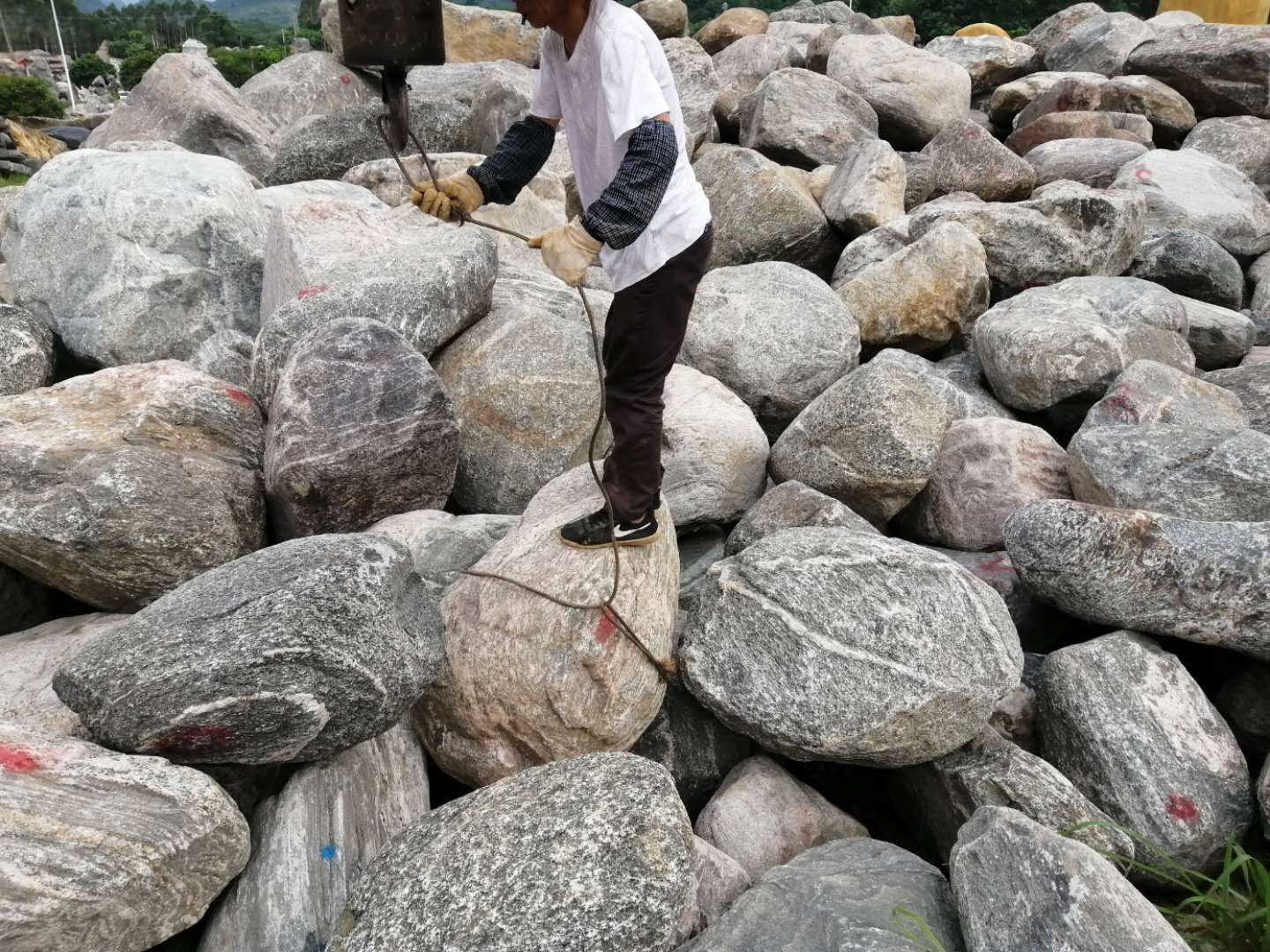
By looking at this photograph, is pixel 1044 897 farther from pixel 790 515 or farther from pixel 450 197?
pixel 450 197

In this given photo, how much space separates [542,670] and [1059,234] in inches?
182

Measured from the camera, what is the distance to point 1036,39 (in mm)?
13539

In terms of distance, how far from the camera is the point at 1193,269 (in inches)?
243

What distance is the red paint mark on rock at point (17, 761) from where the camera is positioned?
2.24 metres

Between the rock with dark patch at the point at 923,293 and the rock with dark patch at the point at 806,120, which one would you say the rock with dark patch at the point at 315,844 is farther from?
the rock with dark patch at the point at 806,120

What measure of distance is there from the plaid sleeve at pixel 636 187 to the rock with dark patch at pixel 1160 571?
170 cm

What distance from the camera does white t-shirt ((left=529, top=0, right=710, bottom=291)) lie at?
8.67 ft

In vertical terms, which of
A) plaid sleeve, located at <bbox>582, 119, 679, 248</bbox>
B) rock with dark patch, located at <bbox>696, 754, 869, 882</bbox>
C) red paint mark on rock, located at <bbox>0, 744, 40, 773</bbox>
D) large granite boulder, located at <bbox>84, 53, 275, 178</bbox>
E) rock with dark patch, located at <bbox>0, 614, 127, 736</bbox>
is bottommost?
large granite boulder, located at <bbox>84, 53, 275, 178</bbox>

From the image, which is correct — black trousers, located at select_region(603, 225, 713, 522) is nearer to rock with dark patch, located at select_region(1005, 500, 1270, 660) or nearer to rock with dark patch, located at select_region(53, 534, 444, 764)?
rock with dark patch, located at select_region(53, 534, 444, 764)

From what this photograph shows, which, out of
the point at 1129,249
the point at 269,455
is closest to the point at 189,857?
the point at 269,455

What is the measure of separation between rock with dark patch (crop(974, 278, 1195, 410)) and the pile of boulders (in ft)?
0.07

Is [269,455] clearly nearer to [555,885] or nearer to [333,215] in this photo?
[333,215]

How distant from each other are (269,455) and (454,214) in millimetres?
1189

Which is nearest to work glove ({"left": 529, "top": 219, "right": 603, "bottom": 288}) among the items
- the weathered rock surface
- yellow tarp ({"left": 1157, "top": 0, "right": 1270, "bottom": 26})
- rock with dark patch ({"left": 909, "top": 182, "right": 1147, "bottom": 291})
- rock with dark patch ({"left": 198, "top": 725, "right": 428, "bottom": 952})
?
rock with dark patch ({"left": 198, "top": 725, "right": 428, "bottom": 952})
